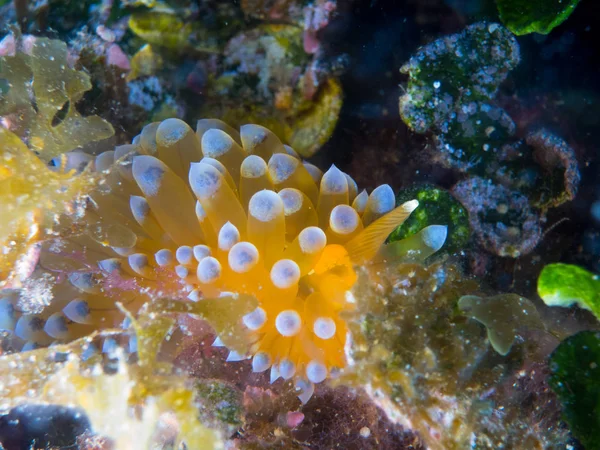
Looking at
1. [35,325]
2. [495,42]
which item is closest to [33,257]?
[35,325]

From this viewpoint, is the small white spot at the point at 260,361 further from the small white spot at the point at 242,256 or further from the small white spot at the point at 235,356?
the small white spot at the point at 242,256

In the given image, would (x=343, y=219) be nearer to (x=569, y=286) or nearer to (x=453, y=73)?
(x=569, y=286)

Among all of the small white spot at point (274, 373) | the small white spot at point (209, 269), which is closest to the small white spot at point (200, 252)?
the small white spot at point (209, 269)

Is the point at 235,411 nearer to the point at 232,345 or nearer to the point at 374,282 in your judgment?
the point at 232,345

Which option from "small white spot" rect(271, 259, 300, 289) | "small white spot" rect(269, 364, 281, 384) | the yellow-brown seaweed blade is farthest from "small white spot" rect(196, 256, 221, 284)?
the yellow-brown seaweed blade

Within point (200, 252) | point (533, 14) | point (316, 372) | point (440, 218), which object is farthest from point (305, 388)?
point (533, 14)

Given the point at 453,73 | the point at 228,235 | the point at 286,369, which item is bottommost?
the point at 286,369

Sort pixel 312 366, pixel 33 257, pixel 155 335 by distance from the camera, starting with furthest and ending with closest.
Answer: pixel 33 257, pixel 312 366, pixel 155 335
